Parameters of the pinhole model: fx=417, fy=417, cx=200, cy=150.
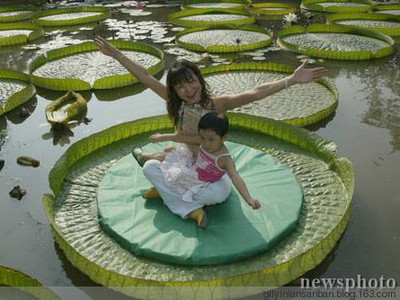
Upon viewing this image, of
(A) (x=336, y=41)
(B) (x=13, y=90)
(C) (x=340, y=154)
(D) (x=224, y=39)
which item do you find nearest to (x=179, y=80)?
(C) (x=340, y=154)

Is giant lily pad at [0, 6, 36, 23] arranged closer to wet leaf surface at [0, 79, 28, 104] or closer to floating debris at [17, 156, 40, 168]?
wet leaf surface at [0, 79, 28, 104]

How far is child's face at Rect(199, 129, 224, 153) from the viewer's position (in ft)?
10.1

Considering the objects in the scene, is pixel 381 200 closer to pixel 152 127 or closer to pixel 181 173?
pixel 181 173

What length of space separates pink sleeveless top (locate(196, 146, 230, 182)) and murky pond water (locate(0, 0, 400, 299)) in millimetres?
1053

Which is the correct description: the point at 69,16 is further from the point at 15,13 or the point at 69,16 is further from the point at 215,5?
the point at 215,5

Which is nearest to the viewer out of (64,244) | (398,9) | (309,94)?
(64,244)

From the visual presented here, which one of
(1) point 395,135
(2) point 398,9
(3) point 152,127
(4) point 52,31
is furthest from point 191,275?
(2) point 398,9

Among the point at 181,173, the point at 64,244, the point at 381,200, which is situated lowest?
the point at 381,200

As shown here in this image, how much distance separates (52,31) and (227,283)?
9.51 m

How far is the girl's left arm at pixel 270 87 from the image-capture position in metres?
3.26

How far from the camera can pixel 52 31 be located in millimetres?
10461

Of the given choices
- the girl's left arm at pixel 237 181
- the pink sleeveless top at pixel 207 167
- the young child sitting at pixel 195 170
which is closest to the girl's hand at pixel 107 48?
the young child sitting at pixel 195 170

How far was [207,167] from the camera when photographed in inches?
132

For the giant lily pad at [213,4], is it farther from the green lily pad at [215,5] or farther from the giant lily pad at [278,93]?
the giant lily pad at [278,93]
